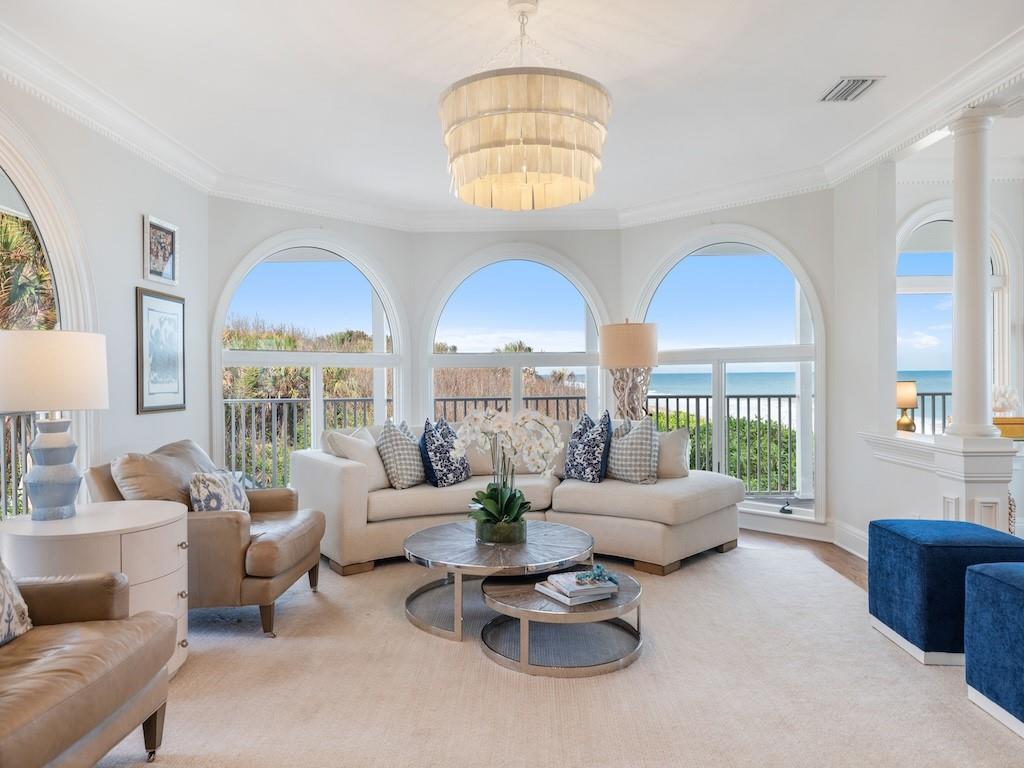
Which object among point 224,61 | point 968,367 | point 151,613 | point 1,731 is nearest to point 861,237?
point 968,367

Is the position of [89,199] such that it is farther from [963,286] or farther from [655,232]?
[963,286]

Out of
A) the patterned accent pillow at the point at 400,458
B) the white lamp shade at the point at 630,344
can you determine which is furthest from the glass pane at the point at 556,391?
the patterned accent pillow at the point at 400,458

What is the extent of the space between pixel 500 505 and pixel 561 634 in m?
0.68

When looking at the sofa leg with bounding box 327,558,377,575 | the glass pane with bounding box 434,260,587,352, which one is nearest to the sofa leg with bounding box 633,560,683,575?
the sofa leg with bounding box 327,558,377,575

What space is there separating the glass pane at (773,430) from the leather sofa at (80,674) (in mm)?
4599

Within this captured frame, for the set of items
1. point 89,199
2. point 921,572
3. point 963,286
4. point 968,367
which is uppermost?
point 89,199

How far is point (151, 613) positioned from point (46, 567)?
55cm

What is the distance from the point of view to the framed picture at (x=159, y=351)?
3945 millimetres

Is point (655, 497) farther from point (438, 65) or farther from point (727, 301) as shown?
point (438, 65)

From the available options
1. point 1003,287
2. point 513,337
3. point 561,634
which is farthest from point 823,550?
point 513,337

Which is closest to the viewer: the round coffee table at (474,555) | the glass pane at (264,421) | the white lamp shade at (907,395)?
the round coffee table at (474,555)

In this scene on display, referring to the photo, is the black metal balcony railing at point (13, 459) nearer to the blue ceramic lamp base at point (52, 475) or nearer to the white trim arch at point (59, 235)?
the white trim arch at point (59, 235)

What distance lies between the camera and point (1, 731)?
1434mm

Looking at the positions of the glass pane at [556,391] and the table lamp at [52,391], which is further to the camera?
the glass pane at [556,391]
